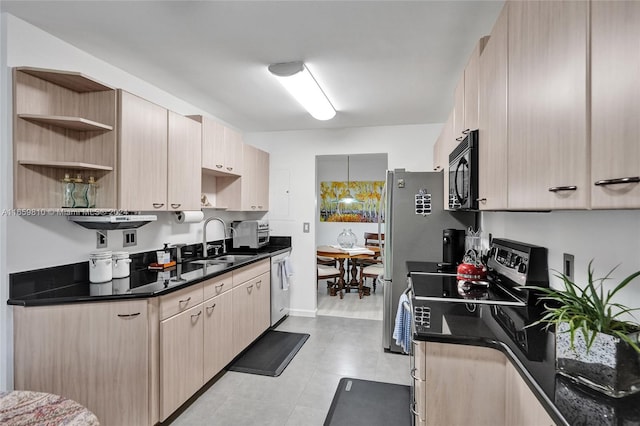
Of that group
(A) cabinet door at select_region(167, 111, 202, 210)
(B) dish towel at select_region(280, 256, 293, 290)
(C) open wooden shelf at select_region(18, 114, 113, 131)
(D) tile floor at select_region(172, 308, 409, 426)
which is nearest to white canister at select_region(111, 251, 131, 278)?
(A) cabinet door at select_region(167, 111, 202, 210)

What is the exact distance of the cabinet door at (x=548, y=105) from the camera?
86 cm

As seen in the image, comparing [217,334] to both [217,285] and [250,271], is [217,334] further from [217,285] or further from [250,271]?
[250,271]

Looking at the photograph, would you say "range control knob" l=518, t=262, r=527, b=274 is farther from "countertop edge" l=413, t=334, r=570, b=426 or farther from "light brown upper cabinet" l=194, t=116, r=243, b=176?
"light brown upper cabinet" l=194, t=116, r=243, b=176

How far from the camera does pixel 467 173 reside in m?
1.85

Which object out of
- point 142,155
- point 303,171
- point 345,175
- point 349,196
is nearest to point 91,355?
point 142,155

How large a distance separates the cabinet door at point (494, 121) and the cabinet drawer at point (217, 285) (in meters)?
1.96

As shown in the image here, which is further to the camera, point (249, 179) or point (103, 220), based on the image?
point (249, 179)

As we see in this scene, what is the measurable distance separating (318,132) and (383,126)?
847 mm

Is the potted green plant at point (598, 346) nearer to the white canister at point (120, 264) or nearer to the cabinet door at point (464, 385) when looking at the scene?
the cabinet door at point (464, 385)

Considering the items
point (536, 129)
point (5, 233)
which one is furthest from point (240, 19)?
point (5, 233)

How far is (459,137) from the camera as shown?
2.16 metres

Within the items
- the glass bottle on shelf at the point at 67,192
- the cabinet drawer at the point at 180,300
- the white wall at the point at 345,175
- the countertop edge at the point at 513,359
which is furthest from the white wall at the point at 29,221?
the white wall at the point at 345,175

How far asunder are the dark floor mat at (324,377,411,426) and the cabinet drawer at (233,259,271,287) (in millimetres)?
1229

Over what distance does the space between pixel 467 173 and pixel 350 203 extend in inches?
201
